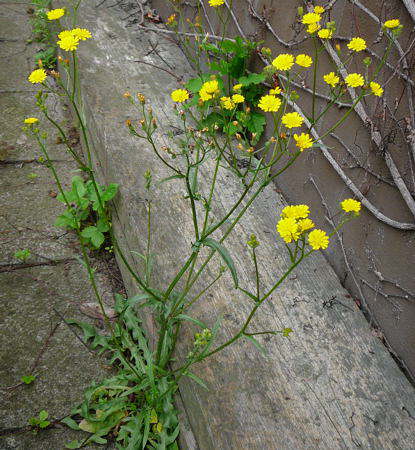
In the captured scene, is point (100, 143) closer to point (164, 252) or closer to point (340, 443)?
point (164, 252)

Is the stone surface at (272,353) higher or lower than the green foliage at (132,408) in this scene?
higher

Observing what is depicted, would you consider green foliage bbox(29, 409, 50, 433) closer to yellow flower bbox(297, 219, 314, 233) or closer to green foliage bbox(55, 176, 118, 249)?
green foliage bbox(55, 176, 118, 249)

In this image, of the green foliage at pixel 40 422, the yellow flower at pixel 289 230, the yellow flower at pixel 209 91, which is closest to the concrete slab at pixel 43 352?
the green foliage at pixel 40 422

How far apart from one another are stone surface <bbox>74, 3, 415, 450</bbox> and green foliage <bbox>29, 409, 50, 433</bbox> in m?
0.50

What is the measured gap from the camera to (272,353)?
1.56 metres

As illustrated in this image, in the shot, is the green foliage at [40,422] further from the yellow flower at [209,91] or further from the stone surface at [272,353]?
the yellow flower at [209,91]

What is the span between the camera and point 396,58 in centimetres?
152

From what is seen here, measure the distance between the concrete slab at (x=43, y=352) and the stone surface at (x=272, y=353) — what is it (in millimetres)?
303

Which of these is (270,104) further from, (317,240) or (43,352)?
(43,352)

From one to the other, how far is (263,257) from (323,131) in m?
0.60

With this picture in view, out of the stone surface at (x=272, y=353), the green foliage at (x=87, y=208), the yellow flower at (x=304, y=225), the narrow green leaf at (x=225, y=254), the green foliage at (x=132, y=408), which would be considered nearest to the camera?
the yellow flower at (x=304, y=225)

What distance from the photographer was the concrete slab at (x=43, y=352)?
62.6 inches

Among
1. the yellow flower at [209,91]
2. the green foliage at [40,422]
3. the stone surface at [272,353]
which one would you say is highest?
the yellow flower at [209,91]

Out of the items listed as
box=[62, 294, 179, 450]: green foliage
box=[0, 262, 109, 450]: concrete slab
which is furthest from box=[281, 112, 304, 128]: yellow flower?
box=[0, 262, 109, 450]: concrete slab
